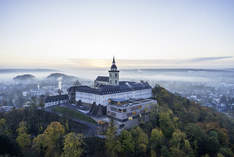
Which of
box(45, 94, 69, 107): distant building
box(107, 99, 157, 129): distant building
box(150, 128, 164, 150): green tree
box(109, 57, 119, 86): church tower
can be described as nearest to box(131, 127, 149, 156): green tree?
box(150, 128, 164, 150): green tree

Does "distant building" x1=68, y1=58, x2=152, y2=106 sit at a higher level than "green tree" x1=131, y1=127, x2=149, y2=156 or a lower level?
higher

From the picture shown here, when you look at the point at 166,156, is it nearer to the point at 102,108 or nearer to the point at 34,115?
the point at 102,108

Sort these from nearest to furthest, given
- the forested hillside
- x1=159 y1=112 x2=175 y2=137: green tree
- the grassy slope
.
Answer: the forested hillside
x1=159 y1=112 x2=175 y2=137: green tree
the grassy slope

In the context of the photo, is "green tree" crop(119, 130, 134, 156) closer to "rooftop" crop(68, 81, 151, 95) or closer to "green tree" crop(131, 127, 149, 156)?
"green tree" crop(131, 127, 149, 156)

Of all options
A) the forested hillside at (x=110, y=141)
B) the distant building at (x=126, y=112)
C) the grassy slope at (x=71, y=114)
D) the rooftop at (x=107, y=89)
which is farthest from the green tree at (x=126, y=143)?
the rooftop at (x=107, y=89)

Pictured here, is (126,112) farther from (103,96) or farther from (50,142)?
(50,142)

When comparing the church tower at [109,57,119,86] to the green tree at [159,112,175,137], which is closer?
the green tree at [159,112,175,137]

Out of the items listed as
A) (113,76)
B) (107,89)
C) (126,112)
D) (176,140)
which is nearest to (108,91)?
(107,89)
